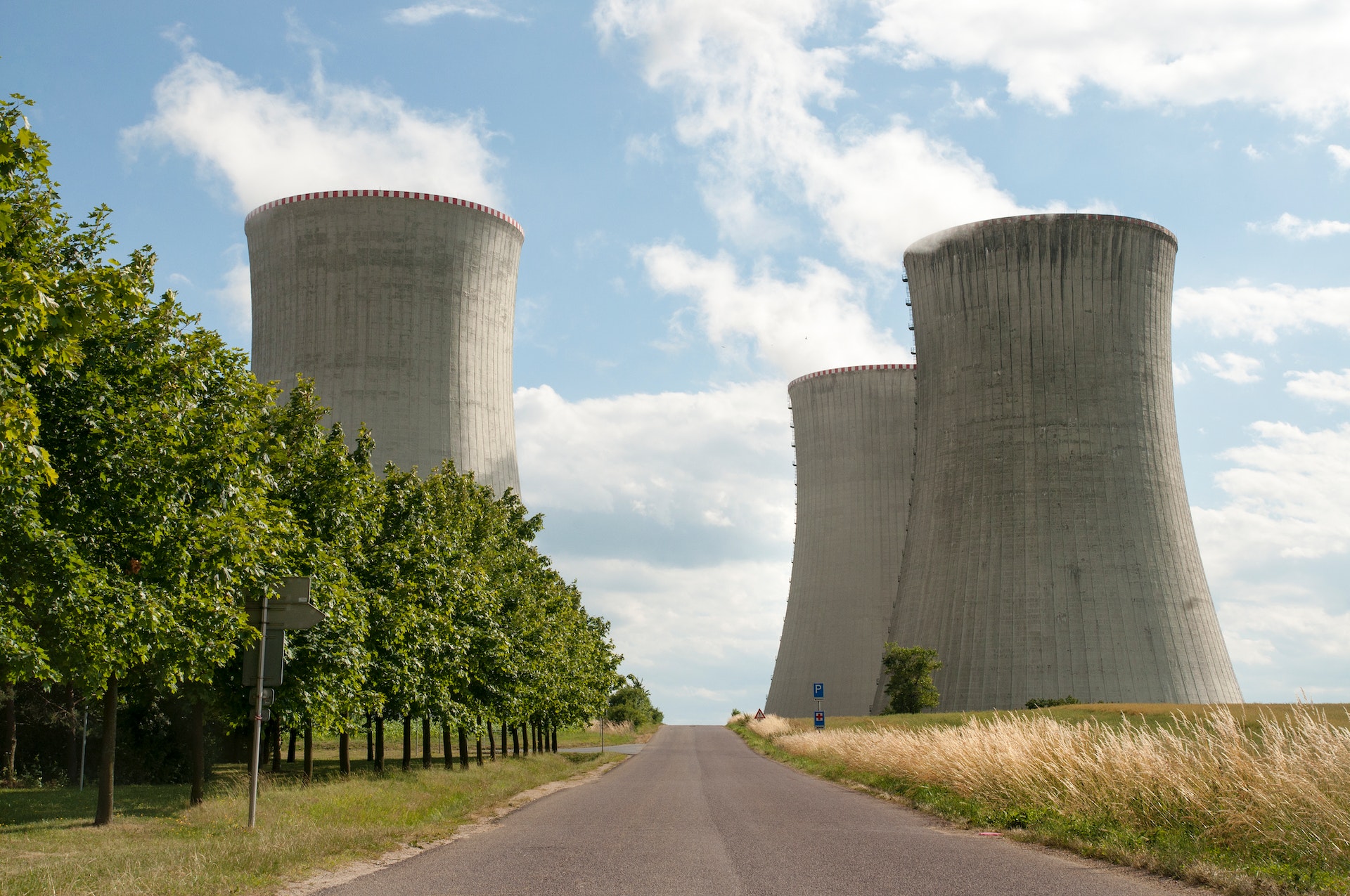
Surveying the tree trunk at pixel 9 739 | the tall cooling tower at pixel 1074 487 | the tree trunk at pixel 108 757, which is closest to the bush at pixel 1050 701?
the tall cooling tower at pixel 1074 487

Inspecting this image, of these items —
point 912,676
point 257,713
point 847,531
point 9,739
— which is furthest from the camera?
point 847,531

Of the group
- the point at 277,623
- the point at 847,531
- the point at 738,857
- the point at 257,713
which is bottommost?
the point at 738,857

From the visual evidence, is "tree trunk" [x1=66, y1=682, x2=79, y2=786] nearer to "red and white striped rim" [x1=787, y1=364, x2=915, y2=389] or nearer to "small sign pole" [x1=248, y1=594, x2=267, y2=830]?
"small sign pole" [x1=248, y1=594, x2=267, y2=830]

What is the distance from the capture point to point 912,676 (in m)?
40.7

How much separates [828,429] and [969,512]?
18.2 metres

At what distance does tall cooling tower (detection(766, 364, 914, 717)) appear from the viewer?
52.8 m

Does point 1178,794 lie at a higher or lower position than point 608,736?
higher

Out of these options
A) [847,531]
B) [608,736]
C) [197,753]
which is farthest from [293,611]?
[608,736]

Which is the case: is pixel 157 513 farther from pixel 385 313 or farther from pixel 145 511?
pixel 385 313

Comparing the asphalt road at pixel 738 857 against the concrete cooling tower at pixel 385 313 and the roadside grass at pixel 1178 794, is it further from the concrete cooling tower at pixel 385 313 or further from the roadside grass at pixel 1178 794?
the concrete cooling tower at pixel 385 313

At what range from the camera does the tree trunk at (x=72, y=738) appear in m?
22.3

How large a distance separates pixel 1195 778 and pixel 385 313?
2944cm

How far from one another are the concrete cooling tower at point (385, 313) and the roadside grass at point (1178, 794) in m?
23.0

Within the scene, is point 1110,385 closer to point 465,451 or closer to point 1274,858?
point 465,451
